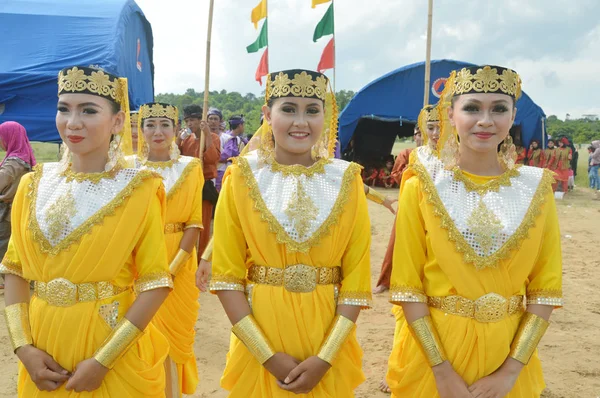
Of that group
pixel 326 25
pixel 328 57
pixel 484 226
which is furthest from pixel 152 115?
pixel 326 25

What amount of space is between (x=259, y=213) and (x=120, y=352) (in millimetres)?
772

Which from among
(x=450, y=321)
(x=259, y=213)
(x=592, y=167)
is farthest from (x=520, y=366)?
(x=592, y=167)

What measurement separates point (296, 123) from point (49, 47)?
8141 millimetres

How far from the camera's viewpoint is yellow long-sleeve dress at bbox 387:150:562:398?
194 cm

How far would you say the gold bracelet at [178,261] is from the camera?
3507mm

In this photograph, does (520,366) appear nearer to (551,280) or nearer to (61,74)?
(551,280)

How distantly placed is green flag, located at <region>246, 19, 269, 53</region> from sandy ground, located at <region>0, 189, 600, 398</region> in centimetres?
346

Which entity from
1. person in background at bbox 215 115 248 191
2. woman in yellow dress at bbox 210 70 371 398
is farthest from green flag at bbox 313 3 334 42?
woman in yellow dress at bbox 210 70 371 398

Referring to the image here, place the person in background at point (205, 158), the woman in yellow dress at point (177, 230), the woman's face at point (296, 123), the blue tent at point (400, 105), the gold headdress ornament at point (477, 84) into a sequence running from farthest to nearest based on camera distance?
the blue tent at point (400, 105) < the person in background at point (205, 158) < the woman in yellow dress at point (177, 230) < the woman's face at point (296, 123) < the gold headdress ornament at point (477, 84)

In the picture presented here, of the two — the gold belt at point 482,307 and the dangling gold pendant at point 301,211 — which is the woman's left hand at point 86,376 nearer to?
the dangling gold pendant at point 301,211

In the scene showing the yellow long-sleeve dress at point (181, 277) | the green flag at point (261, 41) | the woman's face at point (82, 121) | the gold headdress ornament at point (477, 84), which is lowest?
the yellow long-sleeve dress at point (181, 277)

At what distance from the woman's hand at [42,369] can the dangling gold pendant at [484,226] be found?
1.71 metres

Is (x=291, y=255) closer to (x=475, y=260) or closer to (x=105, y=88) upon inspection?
(x=475, y=260)

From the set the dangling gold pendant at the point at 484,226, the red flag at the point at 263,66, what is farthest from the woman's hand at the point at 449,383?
the red flag at the point at 263,66
